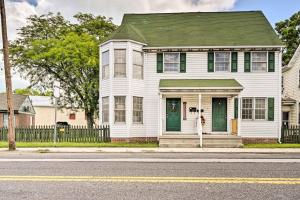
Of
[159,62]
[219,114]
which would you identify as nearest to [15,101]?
[159,62]

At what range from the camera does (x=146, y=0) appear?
111ft

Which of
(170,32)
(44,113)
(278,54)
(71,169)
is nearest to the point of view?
(71,169)

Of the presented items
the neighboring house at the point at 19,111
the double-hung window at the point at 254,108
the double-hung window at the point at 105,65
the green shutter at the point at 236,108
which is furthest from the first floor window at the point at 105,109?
the neighboring house at the point at 19,111

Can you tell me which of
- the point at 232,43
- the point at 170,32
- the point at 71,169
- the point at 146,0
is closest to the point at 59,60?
the point at 146,0

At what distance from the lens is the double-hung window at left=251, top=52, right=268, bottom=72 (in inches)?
946

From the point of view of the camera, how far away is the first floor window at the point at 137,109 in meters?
24.1

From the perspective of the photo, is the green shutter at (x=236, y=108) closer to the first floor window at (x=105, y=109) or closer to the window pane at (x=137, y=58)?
the window pane at (x=137, y=58)

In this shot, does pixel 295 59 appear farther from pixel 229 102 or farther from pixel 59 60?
pixel 59 60

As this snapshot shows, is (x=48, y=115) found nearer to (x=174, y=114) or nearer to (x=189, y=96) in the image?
(x=174, y=114)

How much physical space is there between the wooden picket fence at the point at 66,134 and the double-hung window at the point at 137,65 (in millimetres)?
4164

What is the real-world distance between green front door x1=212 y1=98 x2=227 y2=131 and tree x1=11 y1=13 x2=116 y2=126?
42.3 ft

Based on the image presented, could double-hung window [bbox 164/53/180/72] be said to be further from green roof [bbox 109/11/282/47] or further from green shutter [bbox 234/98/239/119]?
green shutter [bbox 234/98/239/119]

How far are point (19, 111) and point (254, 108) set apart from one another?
3175 centimetres

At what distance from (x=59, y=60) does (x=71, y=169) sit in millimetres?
24732
